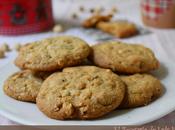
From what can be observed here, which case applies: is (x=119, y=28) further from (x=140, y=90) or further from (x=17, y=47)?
(x=140, y=90)

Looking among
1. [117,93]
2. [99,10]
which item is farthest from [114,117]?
Answer: [99,10]

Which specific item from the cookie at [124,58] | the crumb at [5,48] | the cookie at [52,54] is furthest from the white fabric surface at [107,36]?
the cookie at [52,54]

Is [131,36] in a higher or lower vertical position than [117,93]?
lower

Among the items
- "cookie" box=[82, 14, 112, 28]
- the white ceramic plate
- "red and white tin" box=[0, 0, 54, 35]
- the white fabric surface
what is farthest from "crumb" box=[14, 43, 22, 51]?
the white ceramic plate

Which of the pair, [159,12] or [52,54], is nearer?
[52,54]

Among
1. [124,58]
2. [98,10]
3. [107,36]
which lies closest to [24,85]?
[124,58]

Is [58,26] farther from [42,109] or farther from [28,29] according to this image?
[42,109]
